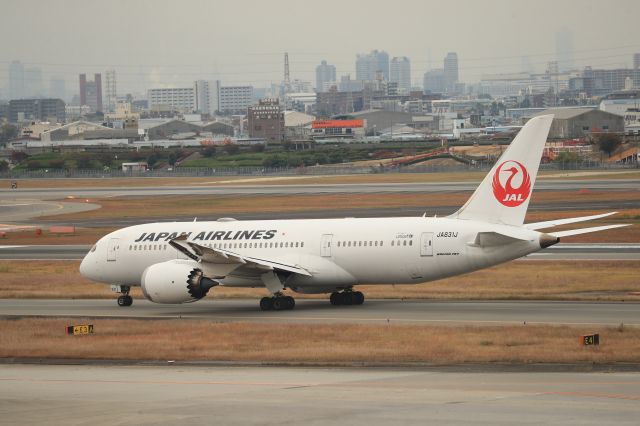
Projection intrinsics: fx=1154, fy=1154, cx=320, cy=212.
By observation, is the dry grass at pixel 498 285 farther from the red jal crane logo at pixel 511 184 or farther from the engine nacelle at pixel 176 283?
the engine nacelle at pixel 176 283

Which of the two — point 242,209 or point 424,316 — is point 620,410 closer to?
point 424,316

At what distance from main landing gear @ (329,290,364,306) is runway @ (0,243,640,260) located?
17.3 m

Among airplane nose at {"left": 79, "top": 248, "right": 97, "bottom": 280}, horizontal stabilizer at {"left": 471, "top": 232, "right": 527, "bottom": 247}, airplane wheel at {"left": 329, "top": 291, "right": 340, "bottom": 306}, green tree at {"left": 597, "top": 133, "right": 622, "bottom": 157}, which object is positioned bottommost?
airplane wheel at {"left": 329, "top": 291, "right": 340, "bottom": 306}

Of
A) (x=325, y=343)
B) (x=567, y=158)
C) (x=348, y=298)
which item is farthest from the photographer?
(x=567, y=158)

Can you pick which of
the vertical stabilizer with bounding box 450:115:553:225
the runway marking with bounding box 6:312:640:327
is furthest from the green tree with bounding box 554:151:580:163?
the runway marking with bounding box 6:312:640:327

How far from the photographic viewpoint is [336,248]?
43.4 meters

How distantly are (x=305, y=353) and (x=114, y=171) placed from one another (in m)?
161

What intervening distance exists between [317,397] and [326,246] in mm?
19949

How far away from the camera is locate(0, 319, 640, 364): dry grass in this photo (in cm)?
2933

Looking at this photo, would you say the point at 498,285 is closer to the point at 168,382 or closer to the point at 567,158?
the point at 168,382

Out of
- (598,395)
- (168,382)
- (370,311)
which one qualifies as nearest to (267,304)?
(370,311)

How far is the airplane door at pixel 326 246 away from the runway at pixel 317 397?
14450 mm

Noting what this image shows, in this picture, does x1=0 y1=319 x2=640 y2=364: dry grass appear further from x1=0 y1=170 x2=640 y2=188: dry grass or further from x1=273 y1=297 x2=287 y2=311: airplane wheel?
x1=0 y1=170 x2=640 y2=188: dry grass

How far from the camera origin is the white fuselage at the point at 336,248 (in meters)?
40.8
